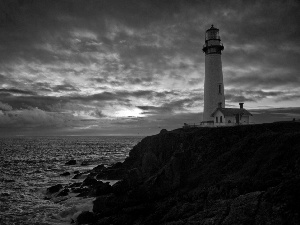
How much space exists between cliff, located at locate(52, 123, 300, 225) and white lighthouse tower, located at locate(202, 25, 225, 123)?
27.8ft

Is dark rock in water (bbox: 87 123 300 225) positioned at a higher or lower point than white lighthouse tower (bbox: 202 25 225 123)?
lower

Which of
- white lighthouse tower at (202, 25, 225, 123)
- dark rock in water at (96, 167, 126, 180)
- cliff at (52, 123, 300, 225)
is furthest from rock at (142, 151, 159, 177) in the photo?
white lighthouse tower at (202, 25, 225, 123)

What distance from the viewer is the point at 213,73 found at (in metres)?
38.7

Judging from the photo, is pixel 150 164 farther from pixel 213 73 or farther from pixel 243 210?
pixel 243 210

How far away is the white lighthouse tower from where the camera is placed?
1517 inches

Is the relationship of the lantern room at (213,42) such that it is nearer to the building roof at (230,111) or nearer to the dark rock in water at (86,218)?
the building roof at (230,111)

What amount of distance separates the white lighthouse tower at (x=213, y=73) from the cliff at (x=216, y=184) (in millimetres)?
8458

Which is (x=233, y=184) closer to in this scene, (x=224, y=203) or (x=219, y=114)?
(x=224, y=203)

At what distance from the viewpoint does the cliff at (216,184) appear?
10027mm

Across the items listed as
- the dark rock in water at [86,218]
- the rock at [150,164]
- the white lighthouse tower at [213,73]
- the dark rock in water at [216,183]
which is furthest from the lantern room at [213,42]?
the dark rock in water at [86,218]

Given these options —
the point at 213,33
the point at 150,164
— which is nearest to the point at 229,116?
the point at 213,33

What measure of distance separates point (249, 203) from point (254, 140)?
13389 mm

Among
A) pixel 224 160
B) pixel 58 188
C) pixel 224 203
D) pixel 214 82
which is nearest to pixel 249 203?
pixel 224 203

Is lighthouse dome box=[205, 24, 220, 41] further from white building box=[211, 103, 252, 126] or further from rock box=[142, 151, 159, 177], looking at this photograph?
rock box=[142, 151, 159, 177]
